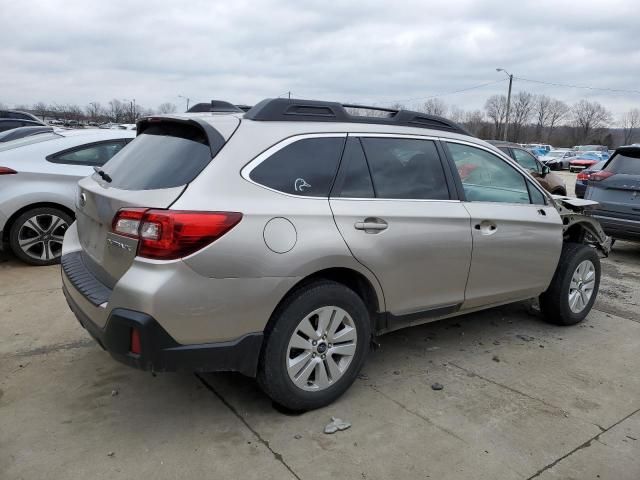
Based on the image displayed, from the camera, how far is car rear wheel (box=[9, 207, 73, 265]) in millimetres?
6047

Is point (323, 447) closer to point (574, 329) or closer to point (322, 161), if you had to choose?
point (322, 161)

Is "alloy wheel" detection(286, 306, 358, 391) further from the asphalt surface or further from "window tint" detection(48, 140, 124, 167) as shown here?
"window tint" detection(48, 140, 124, 167)

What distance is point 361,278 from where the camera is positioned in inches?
130

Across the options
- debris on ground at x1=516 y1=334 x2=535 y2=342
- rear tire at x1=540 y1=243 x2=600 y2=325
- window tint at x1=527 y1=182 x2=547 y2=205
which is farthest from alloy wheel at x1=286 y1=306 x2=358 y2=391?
rear tire at x1=540 y1=243 x2=600 y2=325

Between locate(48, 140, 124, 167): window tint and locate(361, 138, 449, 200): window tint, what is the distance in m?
4.16

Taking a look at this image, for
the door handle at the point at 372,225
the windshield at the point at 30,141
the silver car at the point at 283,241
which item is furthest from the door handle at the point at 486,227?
the windshield at the point at 30,141

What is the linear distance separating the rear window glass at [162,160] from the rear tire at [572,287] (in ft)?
11.1

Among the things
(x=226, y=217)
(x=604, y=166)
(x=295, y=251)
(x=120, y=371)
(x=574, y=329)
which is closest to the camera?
(x=226, y=217)

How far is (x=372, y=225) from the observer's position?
323 centimetres

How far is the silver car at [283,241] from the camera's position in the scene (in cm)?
267

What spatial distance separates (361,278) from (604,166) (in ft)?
21.8

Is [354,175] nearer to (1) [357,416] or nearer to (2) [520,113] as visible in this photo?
(1) [357,416]

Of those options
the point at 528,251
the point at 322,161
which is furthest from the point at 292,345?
the point at 528,251

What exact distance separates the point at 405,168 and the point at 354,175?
18.7 inches
